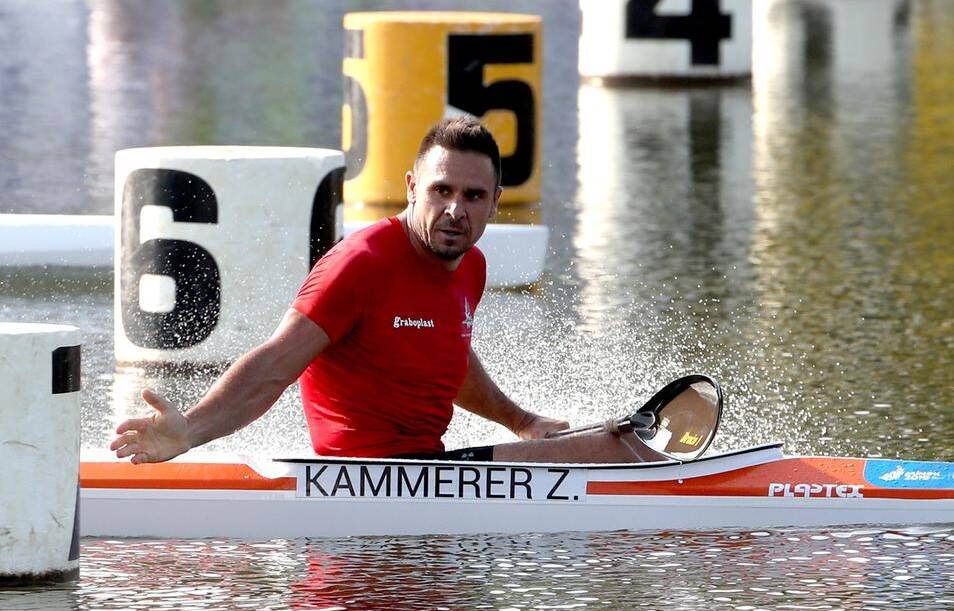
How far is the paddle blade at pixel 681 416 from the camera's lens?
23.6 ft

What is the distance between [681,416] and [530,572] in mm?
1055

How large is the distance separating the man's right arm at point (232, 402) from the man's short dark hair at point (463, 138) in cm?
64

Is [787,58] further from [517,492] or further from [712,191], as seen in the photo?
[517,492]

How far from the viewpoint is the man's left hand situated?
7.23 metres

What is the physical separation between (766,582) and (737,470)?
0.67 meters

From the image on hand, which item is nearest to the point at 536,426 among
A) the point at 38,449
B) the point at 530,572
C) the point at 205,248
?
the point at 530,572

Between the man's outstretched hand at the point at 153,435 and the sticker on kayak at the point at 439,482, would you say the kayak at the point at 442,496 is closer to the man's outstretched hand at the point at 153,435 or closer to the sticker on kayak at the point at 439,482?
the sticker on kayak at the point at 439,482

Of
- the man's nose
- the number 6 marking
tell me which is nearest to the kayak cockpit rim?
the man's nose

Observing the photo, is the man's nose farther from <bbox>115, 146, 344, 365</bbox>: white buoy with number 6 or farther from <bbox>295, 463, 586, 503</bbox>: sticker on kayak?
<bbox>115, 146, 344, 365</bbox>: white buoy with number 6

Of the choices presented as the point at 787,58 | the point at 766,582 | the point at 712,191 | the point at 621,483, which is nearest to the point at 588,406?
the point at 621,483

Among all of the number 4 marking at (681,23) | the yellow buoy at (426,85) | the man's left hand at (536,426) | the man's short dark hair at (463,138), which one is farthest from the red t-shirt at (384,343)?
the number 4 marking at (681,23)

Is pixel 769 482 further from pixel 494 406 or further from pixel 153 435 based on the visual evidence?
pixel 153 435

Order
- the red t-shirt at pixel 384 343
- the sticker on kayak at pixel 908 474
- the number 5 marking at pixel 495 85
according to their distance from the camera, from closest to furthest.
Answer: the red t-shirt at pixel 384 343 → the sticker on kayak at pixel 908 474 → the number 5 marking at pixel 495 85

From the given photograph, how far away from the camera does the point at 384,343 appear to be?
6598 mm
